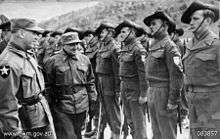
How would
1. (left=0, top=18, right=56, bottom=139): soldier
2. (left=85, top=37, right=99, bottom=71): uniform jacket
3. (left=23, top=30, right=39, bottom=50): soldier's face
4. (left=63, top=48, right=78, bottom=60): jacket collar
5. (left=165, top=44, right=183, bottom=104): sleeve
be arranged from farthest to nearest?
(left=85, top=37, right=99, bottom=71): uniform jacket < (left=63, top=48, right=78, bottom=60): jacket collar < (left=165, top=44, right=183, bottom=104): sleeve < (left=23, top=30, right=39, bottom=50): soldier's face < (left=0, top=18, right=56, bottom=139): soldier

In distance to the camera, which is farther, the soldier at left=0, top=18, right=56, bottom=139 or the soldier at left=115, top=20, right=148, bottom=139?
the soldier at left=115, top=20, right=148, bottom=139

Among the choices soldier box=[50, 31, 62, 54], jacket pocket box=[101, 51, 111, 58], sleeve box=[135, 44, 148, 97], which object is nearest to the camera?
sleeve box=[135, 44, 148, 97]

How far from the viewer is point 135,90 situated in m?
5.80

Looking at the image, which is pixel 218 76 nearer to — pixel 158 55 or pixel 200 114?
pixel 200 114

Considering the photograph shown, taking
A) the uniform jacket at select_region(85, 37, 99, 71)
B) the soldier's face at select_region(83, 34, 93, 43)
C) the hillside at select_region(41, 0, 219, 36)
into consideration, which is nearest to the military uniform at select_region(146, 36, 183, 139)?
the uniform jacket at select_region(85, 37, 99, 71)

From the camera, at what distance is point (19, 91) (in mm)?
3740

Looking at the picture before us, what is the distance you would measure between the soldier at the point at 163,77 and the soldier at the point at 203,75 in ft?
1.47

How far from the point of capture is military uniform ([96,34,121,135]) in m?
6.45

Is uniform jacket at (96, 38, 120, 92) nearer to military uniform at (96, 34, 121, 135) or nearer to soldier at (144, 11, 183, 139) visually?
military uniform at (96, 34, 121, 135)

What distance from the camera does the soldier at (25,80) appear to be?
357 cm

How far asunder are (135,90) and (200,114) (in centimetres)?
192

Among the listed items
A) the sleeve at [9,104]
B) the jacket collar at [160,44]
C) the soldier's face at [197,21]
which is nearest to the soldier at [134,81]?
the jacket collar at [160,44]

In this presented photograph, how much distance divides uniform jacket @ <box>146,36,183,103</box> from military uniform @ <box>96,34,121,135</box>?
65.2 inches

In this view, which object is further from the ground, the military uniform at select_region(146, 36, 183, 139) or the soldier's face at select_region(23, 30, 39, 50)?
the soldier's face at select_region(23, 30, 39, 50)
